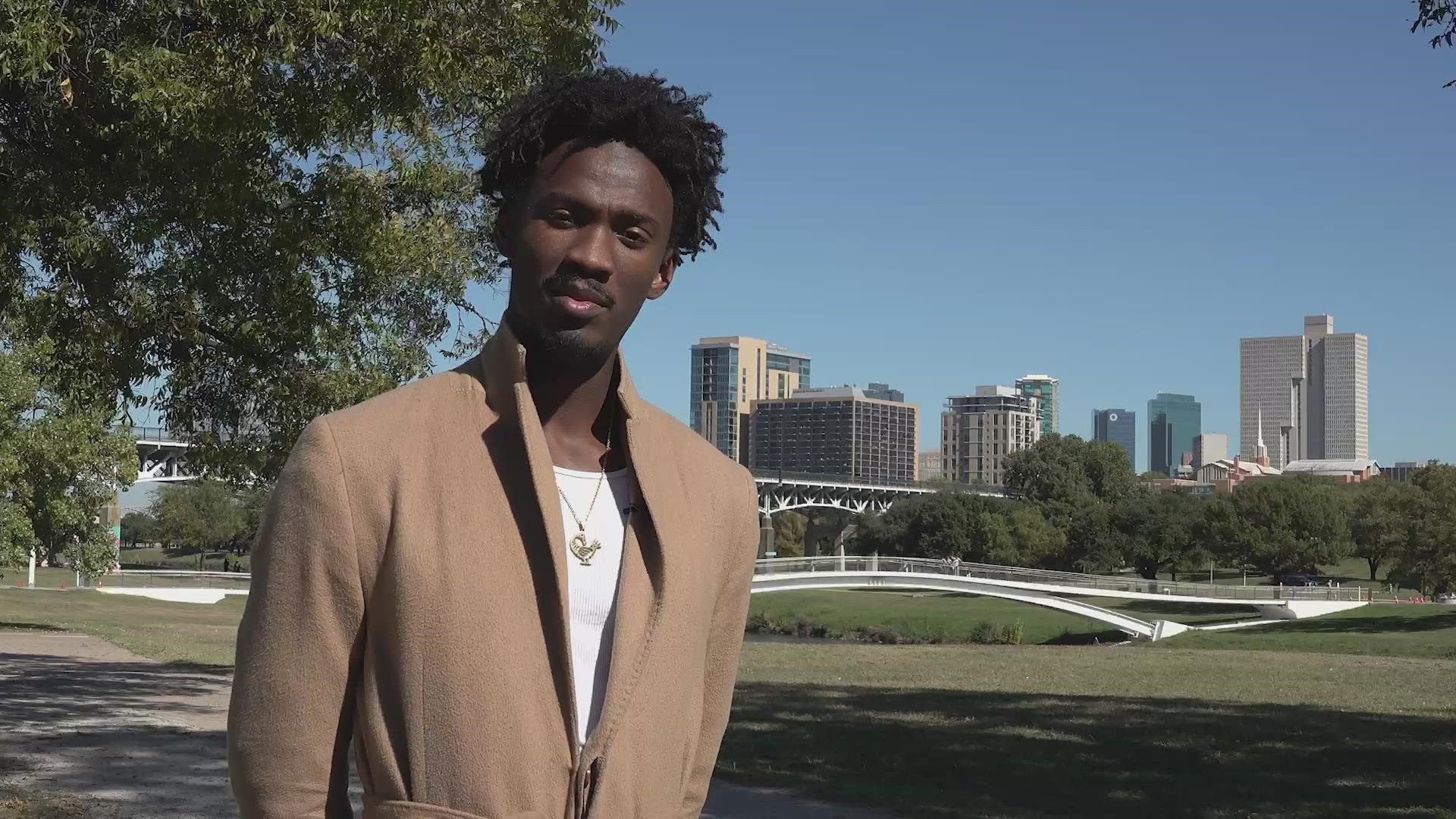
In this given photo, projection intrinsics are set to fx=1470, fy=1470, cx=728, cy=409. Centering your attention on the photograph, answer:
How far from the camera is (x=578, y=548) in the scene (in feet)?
6.72

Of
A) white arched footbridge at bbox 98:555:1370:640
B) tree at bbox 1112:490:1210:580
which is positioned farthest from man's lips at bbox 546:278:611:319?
tree at bbox 1112:490:1210:580

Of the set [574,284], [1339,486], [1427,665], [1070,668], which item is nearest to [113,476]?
[1070,668]

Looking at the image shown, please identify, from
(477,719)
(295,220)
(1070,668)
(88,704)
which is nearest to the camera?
(477,719)

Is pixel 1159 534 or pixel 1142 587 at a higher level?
pixel 1159 534

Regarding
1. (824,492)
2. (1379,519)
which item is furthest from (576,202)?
(824,492)

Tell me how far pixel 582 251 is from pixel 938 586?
5552 centimetres

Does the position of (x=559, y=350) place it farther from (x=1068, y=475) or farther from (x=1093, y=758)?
(x=1068, y=475)

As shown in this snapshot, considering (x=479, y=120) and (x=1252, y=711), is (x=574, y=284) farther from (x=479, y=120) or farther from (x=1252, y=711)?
(x=1252, y=711)

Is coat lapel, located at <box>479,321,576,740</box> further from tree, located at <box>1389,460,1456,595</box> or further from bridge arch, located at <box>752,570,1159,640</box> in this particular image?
tree, located at <box>1389,460,1456,595</box>

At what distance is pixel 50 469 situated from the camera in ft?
88.1

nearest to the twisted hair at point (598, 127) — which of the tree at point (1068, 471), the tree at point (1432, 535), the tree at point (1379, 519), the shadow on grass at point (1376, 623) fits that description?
the shadow on grass at point (1376, 623)

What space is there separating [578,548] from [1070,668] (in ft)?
81.3

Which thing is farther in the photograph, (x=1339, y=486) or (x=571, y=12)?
(x=1339, y=486)

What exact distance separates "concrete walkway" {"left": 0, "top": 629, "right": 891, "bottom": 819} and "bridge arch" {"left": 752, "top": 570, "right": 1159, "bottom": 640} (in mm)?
33170
